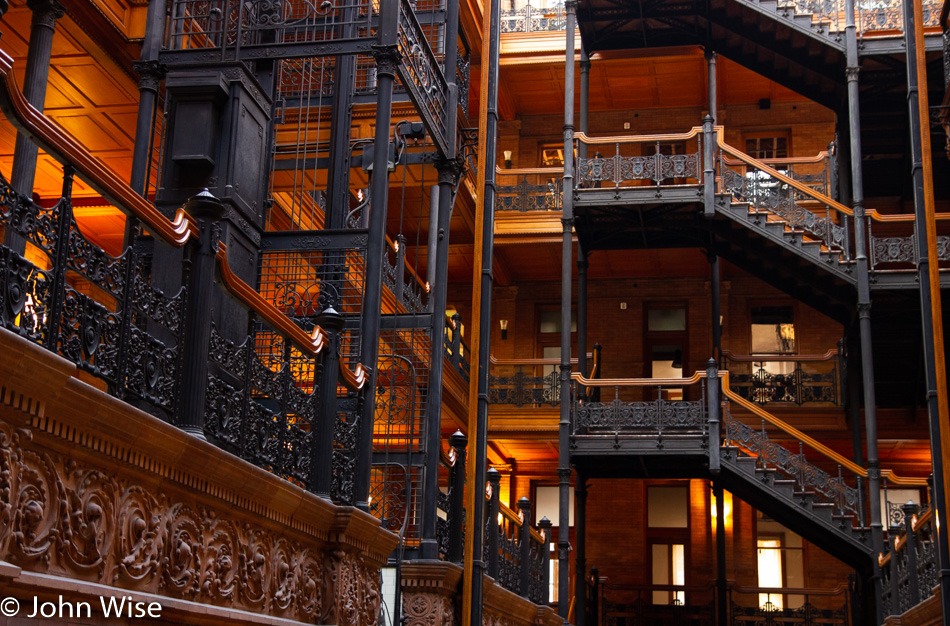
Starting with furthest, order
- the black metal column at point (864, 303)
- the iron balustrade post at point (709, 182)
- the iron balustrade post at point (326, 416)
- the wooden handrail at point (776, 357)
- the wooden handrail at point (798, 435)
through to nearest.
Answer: the wooden handrail at point (776, 357) < the iron balustrade post at point (709, 182) < the wooden handrail at point (798, 435) < the black metal column at point (864, 303) < the iron balustrade post at point (326, 416)

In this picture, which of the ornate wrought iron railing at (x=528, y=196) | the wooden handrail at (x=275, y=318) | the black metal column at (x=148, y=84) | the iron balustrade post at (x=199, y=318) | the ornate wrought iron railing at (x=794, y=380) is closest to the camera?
the iron balustrade post at (x=199, y=318)

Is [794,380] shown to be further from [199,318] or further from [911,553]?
[199,318]

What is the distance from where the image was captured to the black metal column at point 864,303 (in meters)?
16.9

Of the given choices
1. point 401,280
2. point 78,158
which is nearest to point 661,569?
point 401,280

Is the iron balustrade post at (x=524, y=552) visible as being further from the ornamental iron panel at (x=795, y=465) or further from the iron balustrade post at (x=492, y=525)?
the ornamental iron panel at (x=795, y=465)

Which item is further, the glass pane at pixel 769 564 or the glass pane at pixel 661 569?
the glass pane at pixel 661 569

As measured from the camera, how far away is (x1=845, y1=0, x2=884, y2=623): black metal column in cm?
1694

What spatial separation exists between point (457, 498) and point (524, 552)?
4243 millimetres

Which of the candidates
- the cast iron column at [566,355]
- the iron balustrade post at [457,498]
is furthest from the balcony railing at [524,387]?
the iron balustrade post at [457,498]

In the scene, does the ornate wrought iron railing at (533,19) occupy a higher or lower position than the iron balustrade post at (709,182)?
higher

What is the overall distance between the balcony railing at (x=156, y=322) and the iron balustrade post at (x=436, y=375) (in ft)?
11.4

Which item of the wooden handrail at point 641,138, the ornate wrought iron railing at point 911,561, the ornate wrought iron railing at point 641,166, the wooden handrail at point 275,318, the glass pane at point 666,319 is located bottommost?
the ornate wrought iron railing at point 911,561

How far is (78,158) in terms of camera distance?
4953 mm

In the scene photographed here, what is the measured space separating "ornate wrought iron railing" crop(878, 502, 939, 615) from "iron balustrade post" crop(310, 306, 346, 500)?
730 cm
